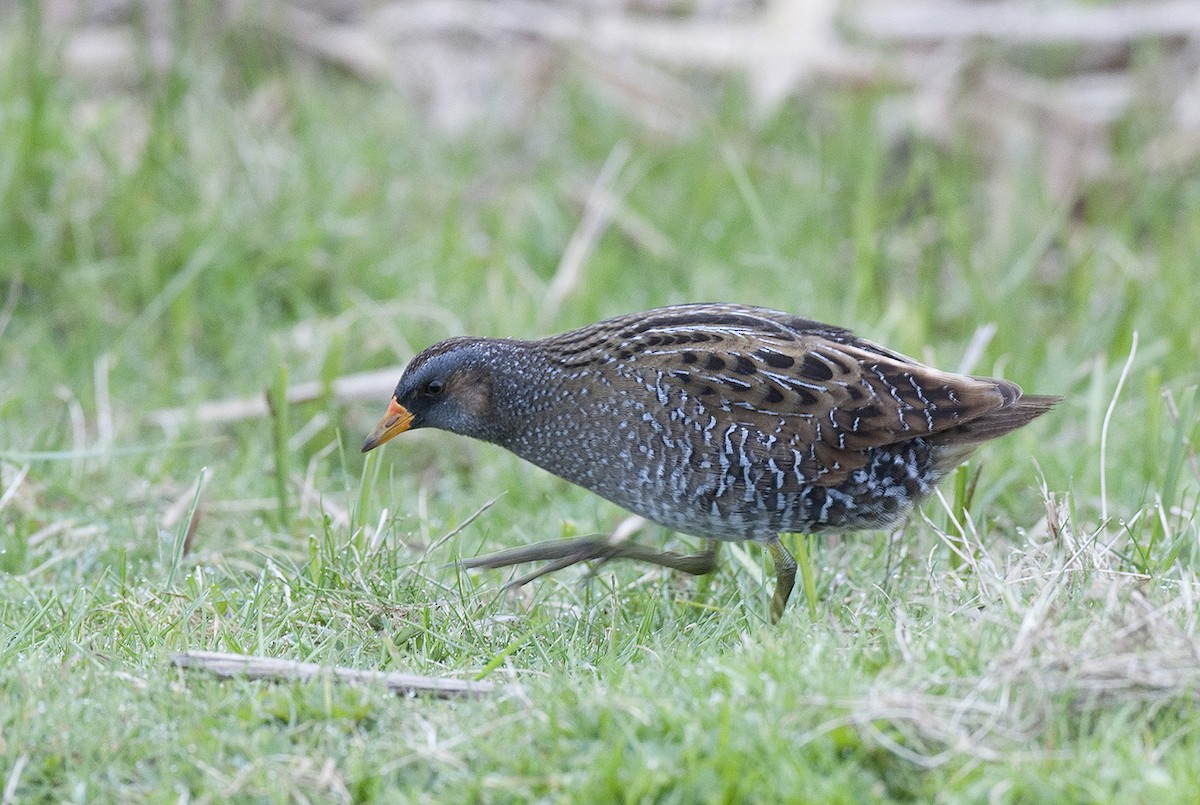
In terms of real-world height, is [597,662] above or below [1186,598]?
below

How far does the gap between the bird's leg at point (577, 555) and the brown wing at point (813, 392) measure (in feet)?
1.35

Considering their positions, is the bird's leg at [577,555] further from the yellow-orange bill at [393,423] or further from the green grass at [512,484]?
the yellow-orange bill at [393,423]

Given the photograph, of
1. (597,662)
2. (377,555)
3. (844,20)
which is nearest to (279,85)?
(844,20)

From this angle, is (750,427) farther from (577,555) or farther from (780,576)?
(577,555)

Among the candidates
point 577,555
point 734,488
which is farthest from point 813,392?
point 577,555

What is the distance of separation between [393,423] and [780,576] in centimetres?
124

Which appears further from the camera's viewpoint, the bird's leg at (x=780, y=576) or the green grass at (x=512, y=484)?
the bird's leg at (x=780, y=576)

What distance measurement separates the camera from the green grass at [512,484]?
9.38ft

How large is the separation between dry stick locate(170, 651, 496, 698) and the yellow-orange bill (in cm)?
126

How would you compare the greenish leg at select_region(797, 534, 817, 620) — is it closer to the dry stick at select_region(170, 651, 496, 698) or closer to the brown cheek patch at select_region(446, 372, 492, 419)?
the dry stick at select_region(170, 651, 496, 698)

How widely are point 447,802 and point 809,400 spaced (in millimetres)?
1631

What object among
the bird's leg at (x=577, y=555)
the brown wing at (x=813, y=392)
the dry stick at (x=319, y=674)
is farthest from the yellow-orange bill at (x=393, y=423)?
the dry stick at (x=319, y=674)

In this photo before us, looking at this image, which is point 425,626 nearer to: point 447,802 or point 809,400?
point 447,802

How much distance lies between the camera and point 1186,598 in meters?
3.18
